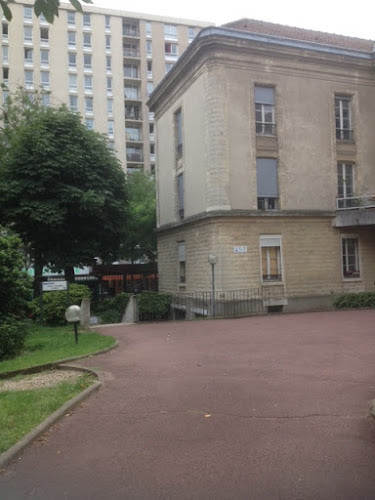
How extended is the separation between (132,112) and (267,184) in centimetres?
3884

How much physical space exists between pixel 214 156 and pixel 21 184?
9391 mm

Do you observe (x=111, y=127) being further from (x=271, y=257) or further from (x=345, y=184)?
(x=271, y=257)

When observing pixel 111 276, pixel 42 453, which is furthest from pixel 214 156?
pixel 111 276

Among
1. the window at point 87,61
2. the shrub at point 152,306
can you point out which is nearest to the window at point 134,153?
the window at point 87,61

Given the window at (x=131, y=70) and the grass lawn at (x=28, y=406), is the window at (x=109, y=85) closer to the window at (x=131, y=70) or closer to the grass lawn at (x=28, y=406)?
the window at (x=131, y=70)

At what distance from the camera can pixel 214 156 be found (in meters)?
20.9

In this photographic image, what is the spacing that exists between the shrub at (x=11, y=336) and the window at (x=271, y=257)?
39.3 ft

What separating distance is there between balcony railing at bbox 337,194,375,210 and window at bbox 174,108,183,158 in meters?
8.58

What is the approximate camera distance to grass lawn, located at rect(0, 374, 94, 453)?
5.35 metres

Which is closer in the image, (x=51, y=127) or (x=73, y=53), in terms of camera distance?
(x=51, y=127)

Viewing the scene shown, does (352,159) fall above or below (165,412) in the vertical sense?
above

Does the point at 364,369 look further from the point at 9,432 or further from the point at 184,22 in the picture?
the point at 184,22

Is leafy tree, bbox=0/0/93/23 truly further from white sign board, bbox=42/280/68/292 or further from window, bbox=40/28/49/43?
window, bbox=40/28/49/43

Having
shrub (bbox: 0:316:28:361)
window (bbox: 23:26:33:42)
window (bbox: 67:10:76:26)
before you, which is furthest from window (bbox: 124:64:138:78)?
shrub (bbox: 0:316:28:361)
